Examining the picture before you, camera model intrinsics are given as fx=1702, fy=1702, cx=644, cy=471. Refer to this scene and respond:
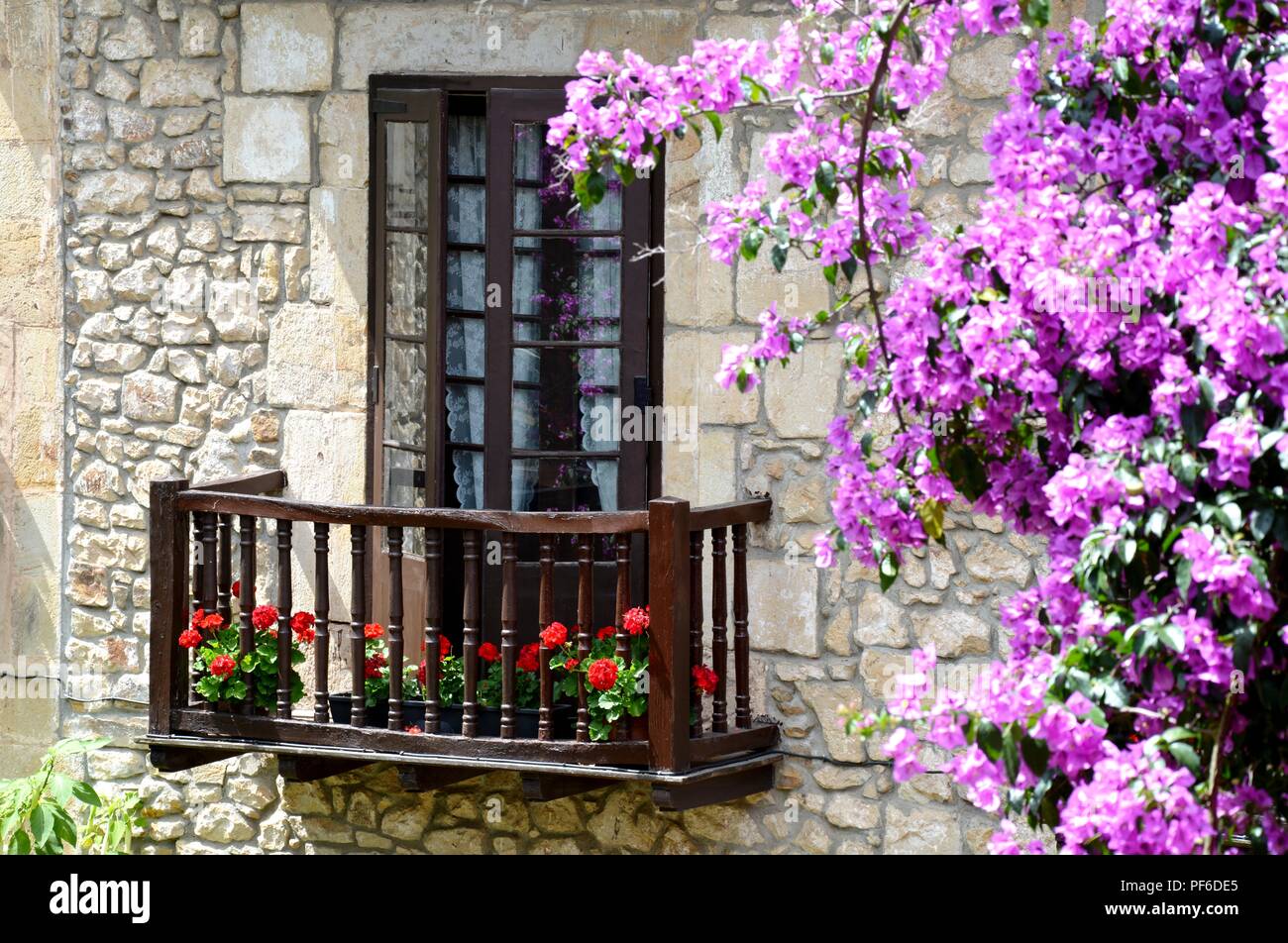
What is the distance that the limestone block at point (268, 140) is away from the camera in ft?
18.8

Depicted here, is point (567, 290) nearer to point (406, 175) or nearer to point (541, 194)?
point (541, 194)

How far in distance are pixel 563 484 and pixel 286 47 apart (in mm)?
1739

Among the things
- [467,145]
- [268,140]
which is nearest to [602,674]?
[467,145]

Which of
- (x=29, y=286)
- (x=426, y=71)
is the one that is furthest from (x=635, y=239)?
(x=29, y=286)

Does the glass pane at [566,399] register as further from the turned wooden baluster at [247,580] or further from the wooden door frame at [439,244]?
the turned wooden baluster at [247,580]

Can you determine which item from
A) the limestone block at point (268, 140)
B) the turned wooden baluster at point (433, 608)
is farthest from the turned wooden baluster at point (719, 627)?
the limestone block at point (268, 140)

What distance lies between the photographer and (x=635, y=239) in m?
5.52

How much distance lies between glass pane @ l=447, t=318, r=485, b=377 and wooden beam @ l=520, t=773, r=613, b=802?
4.63ft

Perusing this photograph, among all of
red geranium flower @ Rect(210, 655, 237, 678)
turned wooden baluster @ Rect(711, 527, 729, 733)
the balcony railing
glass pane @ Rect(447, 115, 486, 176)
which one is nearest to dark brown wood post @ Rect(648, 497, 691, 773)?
the balcony railing

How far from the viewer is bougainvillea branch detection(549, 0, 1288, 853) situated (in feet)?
8.86

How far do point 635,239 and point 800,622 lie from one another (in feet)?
4.40

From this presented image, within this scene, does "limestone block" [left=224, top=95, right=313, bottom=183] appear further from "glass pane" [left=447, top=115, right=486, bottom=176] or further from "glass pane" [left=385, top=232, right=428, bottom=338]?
"glass pane" [left=447, top=115, right=486, bottom=176]

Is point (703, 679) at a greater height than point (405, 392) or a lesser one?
lesser

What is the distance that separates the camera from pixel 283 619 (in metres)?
5.27
